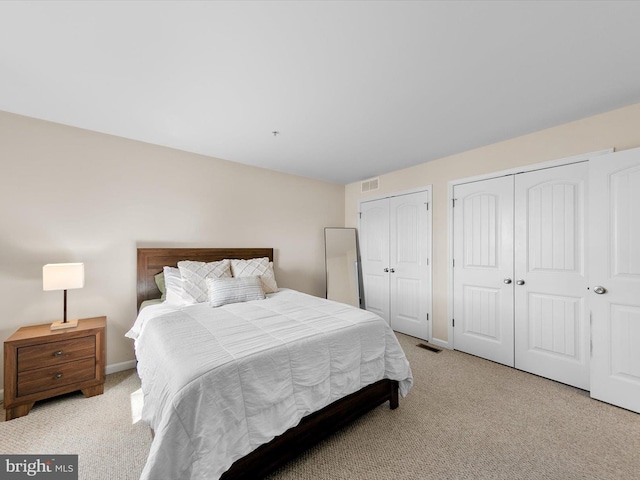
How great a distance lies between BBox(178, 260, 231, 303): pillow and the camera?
2.70m

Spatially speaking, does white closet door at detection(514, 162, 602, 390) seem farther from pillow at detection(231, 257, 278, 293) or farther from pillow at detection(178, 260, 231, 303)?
pillow at detection(178, 260, 231, 303)

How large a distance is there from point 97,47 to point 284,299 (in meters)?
2.34

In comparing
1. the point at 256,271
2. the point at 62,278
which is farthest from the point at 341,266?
the point at 62,278

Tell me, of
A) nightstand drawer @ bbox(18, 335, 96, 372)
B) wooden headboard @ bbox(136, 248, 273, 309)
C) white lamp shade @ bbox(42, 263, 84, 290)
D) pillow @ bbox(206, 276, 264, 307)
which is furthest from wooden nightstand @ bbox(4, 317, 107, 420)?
pillow @ bbox(206, 276, 264, 307)

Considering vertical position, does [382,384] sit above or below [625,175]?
below

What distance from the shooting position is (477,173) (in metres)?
3.12

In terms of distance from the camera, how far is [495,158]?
297 centimetres

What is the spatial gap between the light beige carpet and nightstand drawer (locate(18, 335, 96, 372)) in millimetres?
371

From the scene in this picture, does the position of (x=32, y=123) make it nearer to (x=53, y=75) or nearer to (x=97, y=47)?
(x=53, y=75)

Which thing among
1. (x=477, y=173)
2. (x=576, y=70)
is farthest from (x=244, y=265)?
(x=576, y=70)

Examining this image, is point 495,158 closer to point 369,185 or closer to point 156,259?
point 369,185

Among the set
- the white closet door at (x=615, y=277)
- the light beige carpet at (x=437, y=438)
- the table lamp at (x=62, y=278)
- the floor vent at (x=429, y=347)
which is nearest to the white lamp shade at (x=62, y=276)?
the table lamp at (x=62, y=278)

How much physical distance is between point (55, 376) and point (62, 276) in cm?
80

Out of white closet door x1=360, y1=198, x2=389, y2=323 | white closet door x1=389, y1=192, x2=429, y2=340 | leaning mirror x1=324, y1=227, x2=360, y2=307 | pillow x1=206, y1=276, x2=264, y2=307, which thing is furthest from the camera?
leaning mirror x1=324, y1=227, x2=360, y2=307
